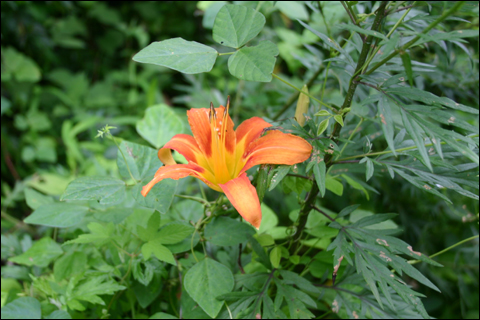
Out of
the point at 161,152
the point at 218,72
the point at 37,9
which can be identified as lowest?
the point at 218,72

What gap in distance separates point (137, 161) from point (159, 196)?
0.14m

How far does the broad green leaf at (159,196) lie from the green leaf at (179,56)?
0.83ft

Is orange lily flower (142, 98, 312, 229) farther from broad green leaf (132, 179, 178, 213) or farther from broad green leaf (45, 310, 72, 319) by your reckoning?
broad green leaf (45, 310, 72, 319)

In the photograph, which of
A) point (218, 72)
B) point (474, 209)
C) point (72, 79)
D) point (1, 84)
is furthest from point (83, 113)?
point (474, 209)

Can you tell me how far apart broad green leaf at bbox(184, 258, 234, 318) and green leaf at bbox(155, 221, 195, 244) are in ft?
0.21

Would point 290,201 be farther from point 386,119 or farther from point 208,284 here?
point 386,119

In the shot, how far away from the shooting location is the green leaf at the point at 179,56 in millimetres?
524

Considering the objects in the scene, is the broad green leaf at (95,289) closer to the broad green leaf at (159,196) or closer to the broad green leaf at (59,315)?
the broad green leaf at (59,315)

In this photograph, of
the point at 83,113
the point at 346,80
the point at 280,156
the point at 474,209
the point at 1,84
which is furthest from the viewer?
the point at 83,113

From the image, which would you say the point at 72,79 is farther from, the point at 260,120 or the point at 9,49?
the point at 260,120

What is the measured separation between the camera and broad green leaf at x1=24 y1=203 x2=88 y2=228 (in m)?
0.77

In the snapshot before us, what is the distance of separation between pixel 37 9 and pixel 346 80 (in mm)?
1574

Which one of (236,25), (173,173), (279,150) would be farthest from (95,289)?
(236,25)

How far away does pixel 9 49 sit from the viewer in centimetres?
175
